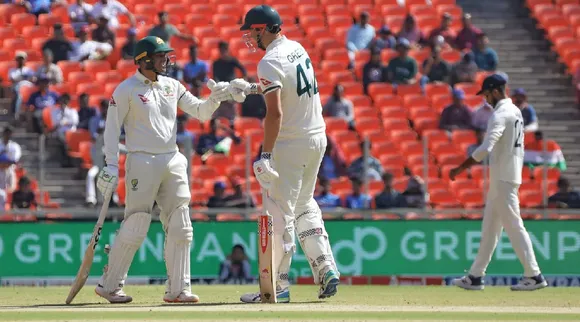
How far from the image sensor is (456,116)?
21.8 metres

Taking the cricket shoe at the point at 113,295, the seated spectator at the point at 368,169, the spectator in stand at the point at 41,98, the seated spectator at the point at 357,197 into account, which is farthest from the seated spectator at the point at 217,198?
the cricket shoe at the point at 113,295

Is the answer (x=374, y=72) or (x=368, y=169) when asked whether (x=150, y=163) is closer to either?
(x=368, y=169)

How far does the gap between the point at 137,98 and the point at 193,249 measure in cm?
654

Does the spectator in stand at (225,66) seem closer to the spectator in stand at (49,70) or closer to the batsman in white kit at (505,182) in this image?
the spectator in stand at (49,70)

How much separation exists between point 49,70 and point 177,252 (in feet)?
33.9

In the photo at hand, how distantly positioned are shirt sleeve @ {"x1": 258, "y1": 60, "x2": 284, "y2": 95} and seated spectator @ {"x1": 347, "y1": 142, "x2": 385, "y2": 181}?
7.41 m

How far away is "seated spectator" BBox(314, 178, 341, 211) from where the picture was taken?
1878 centimetres

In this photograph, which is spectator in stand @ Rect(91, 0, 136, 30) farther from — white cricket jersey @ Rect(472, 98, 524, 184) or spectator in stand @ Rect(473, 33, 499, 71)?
white cricket jersey @ Rect(472, 98, 524, 184)

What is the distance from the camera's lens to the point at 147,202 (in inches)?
469

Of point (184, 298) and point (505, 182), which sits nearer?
point (184, 298)

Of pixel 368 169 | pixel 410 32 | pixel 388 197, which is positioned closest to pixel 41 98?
pixel 368 169

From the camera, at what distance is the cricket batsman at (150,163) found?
11820 millimetres

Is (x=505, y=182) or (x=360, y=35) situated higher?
(x=360, y=35)

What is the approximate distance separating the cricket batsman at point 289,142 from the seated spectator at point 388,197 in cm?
685
